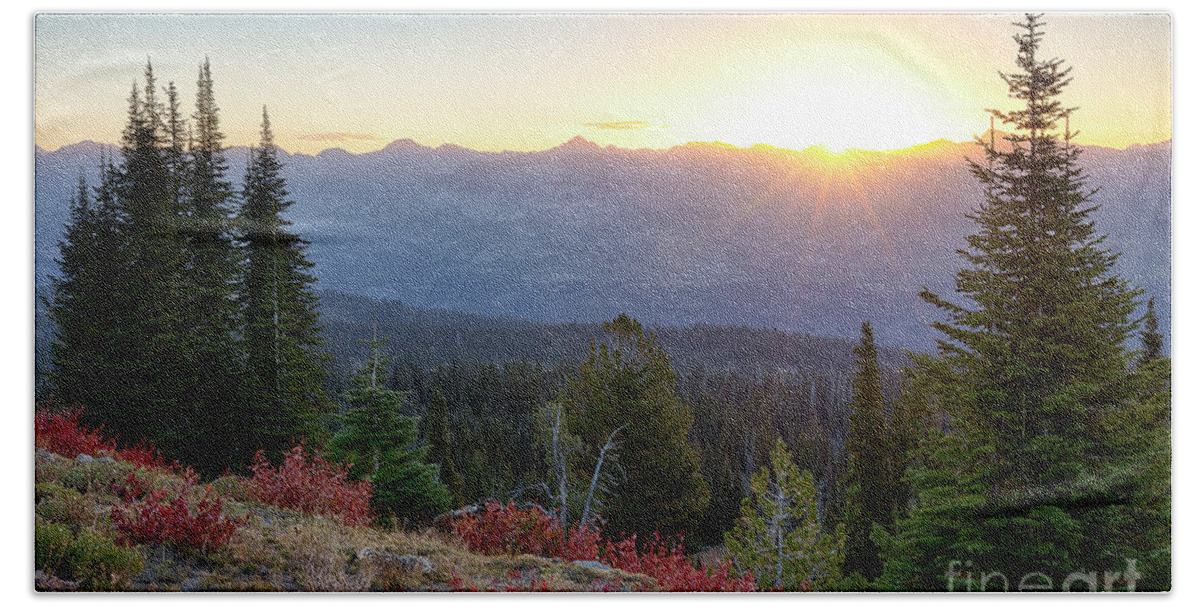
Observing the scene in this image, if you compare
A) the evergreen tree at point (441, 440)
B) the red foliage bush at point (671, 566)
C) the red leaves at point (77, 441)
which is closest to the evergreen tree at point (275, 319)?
the red leaves at point (77, 441)

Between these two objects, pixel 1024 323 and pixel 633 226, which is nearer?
pixel 1024 323

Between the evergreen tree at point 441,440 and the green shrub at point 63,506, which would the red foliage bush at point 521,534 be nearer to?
the evergreen tree at point 441,440

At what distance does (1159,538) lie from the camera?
863 centimetres

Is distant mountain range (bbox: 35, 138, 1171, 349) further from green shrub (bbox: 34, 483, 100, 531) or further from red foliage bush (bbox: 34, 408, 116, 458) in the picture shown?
green shrub (bbox: 34, 483, 100, 531)

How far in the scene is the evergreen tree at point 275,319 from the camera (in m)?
8.80

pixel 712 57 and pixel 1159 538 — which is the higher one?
pixel 712 57

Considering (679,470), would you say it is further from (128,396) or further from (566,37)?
(128,396)

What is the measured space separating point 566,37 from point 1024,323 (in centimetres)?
480

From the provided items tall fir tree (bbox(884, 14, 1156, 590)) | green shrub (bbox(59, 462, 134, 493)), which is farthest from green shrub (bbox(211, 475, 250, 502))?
tall fir tree (bbox(884, 14, 1156, 590))

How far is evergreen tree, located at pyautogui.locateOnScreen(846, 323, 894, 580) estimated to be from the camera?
8.52 metres

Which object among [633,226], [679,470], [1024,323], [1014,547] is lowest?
[1014,547]

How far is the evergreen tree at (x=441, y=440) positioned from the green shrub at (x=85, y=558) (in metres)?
2.52

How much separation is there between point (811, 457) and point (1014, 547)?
1.96 m

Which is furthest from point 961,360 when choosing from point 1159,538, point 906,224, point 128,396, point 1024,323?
point 128,396
